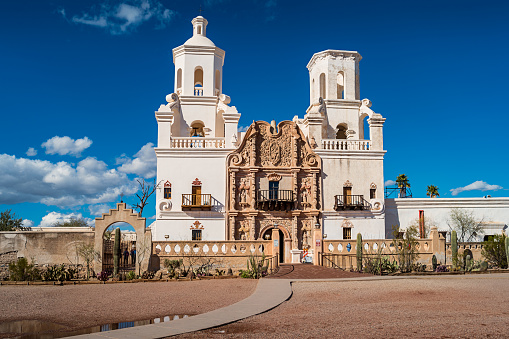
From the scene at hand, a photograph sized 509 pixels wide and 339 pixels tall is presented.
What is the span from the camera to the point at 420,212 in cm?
3694

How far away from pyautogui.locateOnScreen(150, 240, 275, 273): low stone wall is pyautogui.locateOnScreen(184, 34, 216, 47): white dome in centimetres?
1824

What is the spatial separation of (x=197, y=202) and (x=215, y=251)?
7265 mm

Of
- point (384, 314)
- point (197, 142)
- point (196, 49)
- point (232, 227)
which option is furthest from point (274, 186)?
point (384, 314)

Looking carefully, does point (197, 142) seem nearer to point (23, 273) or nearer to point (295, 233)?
point (295, 233)

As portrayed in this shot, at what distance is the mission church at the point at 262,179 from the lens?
1368 inches

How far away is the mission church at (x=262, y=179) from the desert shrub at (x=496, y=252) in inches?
305

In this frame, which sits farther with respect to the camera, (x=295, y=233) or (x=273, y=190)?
(x=273, y=190)

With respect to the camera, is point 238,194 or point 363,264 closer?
point 363,264

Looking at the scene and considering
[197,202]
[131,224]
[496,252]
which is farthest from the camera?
[197,202]

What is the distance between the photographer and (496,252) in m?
29.8

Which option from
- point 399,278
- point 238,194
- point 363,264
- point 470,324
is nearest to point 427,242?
point 363,264

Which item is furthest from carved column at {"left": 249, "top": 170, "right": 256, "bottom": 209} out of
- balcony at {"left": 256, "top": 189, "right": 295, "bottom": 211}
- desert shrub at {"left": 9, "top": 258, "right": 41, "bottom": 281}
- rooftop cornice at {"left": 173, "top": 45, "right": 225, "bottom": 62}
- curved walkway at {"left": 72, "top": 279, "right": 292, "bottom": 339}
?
curved walkway at {"left": 72, "top": 279, "right": 292, "bottom": 339}

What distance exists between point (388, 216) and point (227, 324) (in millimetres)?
28314

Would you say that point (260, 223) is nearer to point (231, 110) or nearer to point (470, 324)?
point (231, 110)
